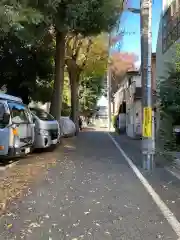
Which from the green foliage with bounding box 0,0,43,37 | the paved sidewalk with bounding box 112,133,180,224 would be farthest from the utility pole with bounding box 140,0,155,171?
the green foliage with bounding box 0,0,43,37

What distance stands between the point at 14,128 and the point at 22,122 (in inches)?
49.3

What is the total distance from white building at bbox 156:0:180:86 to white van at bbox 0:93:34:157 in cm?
817

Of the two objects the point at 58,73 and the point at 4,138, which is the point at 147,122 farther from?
the point at 58,73

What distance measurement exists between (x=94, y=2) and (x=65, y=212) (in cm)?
885

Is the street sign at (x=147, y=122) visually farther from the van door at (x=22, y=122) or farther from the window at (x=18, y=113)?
the window at (x=18, y=113)

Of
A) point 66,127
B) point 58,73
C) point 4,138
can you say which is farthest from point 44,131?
point 66,127

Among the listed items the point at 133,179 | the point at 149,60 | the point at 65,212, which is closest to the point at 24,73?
the point at 149,60

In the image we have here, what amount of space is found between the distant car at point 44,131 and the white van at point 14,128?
1478 millimetres

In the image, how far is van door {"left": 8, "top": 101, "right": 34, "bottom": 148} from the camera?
40.5ft

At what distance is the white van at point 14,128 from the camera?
11.3 meters

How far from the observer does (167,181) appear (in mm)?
9680

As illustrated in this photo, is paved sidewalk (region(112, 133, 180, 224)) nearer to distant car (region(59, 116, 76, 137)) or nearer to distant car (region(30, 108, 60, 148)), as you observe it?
distant car (region(30, 108, 60, 148))

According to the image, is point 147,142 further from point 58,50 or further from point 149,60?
point 58,50

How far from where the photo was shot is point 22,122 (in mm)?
12906
